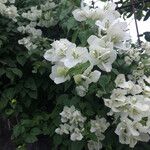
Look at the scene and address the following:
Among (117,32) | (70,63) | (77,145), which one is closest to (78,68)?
(70,63)

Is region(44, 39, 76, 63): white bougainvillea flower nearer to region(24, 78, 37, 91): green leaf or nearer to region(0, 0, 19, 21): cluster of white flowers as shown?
region(24, 78, 37, 91): green leaf

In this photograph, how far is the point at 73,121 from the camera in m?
1.56

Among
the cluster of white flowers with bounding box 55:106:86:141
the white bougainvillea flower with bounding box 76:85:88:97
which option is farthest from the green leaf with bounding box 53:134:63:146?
the white bougainvillea flower with bounding box 76:85:88:97

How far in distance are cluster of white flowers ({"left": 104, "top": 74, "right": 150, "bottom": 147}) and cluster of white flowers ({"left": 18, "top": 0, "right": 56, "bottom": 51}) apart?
0.64 metres

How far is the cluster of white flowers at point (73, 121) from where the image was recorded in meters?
1.55

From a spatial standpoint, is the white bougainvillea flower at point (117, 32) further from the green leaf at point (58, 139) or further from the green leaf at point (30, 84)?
the green leaf at point (30, 84)

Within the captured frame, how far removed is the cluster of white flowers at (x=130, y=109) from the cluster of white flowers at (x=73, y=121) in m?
0.15

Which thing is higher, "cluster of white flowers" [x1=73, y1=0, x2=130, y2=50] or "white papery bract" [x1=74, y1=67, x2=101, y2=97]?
"cluster of white flowers" [x1=73, y1=0, x2=130, y2=50]

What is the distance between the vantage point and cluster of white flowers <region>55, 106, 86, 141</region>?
5.10 ft

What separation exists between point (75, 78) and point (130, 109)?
0.22m

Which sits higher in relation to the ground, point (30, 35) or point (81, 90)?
point (81, 90)

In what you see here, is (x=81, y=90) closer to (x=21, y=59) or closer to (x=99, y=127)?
(x=99, y=127)

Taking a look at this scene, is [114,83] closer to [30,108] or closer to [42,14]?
[30,108]

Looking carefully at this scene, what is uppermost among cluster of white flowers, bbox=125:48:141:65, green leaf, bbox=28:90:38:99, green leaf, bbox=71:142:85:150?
cluster of white flowers, bbox=125:48:141:65
